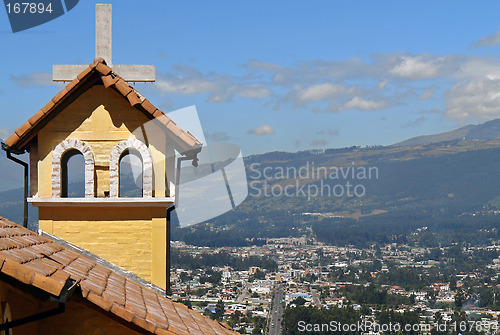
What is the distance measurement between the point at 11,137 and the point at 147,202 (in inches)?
73.5

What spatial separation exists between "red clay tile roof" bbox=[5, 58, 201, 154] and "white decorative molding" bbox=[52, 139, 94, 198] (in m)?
0.39

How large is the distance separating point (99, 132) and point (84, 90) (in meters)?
0.56

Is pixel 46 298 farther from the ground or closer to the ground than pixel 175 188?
closer to the ground

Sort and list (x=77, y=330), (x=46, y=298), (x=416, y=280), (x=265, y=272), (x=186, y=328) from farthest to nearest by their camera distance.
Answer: (x=265, y=272), (x=416, y=280), (x=186, y=328), (x=77, y=330), (x=46, y=298)

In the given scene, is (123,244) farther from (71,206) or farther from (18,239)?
(18,239)

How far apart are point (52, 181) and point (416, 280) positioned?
134 m

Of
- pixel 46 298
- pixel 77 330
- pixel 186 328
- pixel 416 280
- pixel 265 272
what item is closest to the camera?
pixel 46 298

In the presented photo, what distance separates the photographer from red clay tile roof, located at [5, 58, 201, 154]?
354 inches

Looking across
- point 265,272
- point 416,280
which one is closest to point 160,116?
point 416,280

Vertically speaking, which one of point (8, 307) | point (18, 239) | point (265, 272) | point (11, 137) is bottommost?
point (265, 272)

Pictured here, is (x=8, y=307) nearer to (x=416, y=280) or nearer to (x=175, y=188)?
(x=175, y=188)

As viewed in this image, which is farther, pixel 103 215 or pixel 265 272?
pixel 265 272

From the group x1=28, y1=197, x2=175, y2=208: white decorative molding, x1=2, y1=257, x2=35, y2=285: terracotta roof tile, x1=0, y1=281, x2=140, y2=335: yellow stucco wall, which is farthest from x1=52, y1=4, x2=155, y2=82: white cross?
x1=2, y1=257, x2=35, y2=285: terracotta roof tile

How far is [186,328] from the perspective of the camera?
21.5ft
